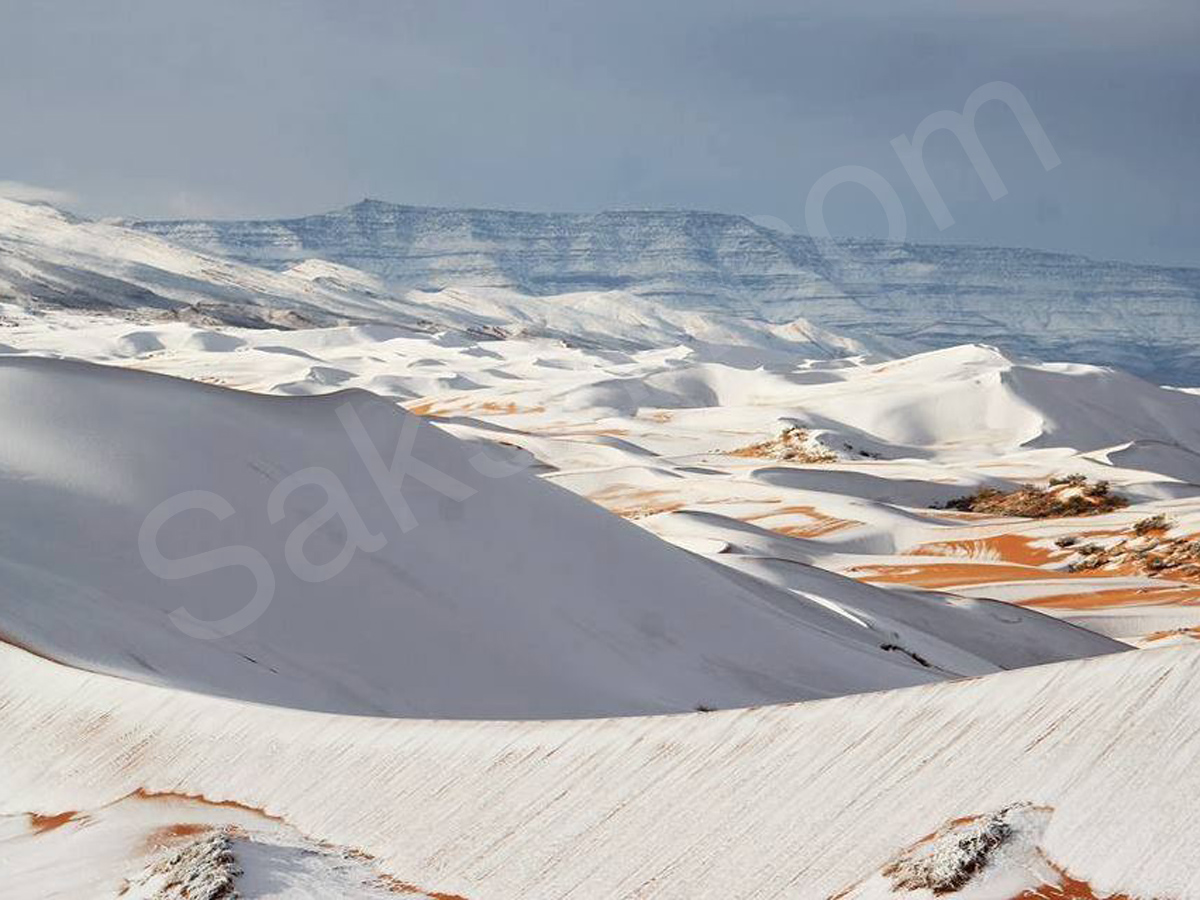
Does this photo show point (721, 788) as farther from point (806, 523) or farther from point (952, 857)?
point (806, 523)

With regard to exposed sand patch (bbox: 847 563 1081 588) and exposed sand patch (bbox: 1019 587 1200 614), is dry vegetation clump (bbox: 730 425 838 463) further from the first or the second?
exposed sand patch (bbox: 1019 587 1200 614)

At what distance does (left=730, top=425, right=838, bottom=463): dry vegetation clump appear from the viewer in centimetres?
Result: 6650

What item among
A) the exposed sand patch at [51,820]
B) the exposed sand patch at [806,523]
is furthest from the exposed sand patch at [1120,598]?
the exposed sand patch at [51,820]

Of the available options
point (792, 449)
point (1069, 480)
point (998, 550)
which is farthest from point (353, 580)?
point (792, 449)

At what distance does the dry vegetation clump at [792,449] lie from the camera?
66.5m

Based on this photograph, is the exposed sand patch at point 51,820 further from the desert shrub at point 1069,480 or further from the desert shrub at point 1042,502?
the desert shrub at point 1069,480

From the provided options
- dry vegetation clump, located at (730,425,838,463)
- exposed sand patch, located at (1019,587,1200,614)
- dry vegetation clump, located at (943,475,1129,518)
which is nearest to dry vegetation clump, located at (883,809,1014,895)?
exposed sand patch, located at (1019,587,1200,614)

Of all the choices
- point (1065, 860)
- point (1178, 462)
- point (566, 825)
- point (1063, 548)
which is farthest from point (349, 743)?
point (1178, 462)

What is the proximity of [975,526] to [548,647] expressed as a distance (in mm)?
27798

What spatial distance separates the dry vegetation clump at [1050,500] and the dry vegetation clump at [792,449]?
1473 cm

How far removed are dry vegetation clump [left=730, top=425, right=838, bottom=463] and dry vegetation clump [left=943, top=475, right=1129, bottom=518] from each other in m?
14.7

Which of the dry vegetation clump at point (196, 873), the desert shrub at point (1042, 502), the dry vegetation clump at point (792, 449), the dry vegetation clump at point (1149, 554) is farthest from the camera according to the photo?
the dry vegetation clump at point (792, 449)

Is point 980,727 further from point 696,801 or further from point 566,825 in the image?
point 566,825

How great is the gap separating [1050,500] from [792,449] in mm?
19741
